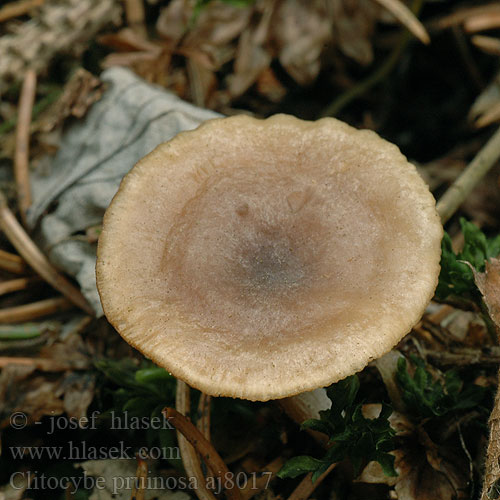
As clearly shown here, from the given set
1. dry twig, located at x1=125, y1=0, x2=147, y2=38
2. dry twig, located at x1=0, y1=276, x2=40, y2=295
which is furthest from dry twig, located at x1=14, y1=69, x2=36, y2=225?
dry twig, located at x1=125, y1=0, x2=147, y2=38

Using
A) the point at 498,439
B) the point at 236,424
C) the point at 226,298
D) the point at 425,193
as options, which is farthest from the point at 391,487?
the point at 425,193

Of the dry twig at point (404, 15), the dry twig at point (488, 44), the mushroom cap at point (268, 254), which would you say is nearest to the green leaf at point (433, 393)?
the mushroom cap at point (268, 254)

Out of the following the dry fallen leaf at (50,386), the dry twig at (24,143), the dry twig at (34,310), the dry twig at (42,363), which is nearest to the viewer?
the dry fallen leaf at (50,386)

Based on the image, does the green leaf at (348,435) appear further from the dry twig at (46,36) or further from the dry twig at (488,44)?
the dry twig at (46,36)

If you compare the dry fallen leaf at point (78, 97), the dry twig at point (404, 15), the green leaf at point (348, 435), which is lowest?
the green leaf at point (348, 435)

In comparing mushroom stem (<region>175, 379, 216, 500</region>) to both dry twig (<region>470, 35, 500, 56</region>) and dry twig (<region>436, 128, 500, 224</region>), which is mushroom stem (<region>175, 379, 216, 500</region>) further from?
dry twig (<region>470, 35, 500, 56</region>)

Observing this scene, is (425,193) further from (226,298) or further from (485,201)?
(485,201)
